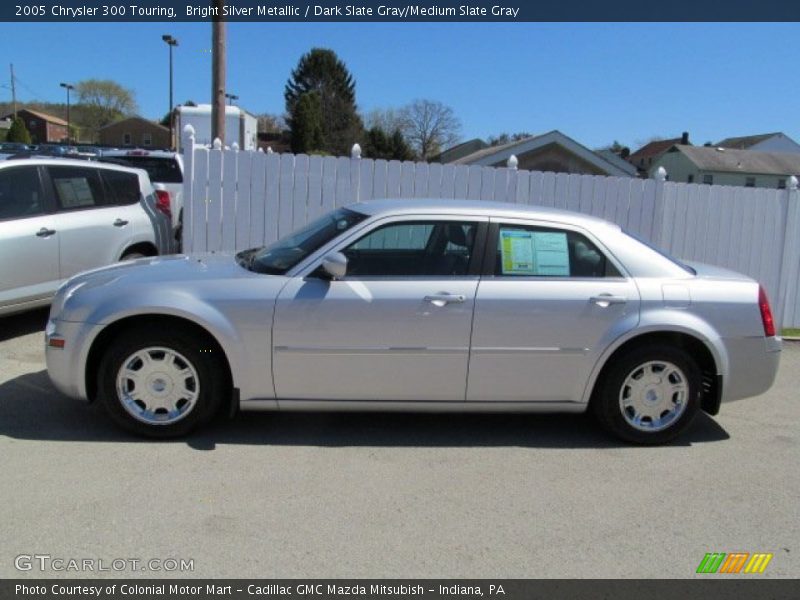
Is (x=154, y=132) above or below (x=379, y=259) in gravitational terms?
above

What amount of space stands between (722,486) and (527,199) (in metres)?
4.55

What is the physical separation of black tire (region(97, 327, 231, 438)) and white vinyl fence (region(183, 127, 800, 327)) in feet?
11.3

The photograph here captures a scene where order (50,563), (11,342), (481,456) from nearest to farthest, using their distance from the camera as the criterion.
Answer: (50,563) → (481,456) → (11,342)

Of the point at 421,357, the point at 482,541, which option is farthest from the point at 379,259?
the point at 482,541

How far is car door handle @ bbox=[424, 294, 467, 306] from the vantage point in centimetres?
436

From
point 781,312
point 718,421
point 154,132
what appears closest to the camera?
point 718,421

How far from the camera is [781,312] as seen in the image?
869 cm

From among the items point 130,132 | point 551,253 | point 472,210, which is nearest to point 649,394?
point 551,253

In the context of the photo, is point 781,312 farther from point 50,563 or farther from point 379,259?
point 50,563

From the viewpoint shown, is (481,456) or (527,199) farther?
(527,199)

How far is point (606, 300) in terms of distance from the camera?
449cm

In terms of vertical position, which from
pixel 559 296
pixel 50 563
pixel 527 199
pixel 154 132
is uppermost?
pixel 154 132
